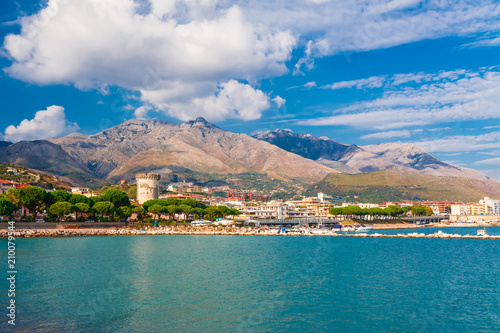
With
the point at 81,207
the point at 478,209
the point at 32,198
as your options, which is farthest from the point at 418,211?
the point at 32,198

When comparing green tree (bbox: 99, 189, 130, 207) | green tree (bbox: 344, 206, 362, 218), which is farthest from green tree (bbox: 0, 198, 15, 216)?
green tree (bbox: 344, 206, 362, 218)

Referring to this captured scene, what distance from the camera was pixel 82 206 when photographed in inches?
2990

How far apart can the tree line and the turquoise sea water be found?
3071cm

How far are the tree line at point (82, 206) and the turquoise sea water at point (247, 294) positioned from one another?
30.7m

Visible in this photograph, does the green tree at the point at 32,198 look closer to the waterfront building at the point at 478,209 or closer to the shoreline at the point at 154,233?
the shoreline at the point at 154,233

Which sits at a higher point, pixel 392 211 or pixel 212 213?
pixel 212 213

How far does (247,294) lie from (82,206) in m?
59.2

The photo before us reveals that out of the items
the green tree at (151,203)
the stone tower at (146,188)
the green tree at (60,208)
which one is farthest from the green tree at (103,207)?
the stone tower at (146,188)

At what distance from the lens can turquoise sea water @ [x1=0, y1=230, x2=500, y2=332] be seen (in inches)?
768

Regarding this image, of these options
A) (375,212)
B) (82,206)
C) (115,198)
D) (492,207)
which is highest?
(115,198)

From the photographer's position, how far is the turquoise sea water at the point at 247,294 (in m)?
19.5

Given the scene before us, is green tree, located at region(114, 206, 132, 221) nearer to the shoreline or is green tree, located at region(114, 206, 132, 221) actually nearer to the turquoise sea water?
the shoreline

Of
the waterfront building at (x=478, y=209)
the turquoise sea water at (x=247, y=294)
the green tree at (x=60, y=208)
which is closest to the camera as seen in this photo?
the turquoise sea water at (x=247, y=294)

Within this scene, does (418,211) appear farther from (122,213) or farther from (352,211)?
(122,213)
